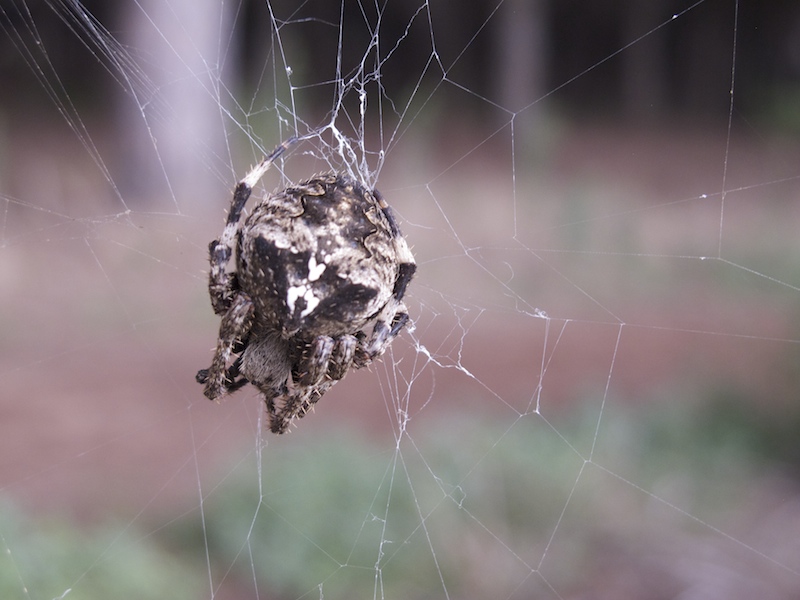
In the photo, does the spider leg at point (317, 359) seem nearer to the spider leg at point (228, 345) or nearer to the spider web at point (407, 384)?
the spider leg at point (228, 345)

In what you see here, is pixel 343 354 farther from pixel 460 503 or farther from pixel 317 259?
pixel 460 503

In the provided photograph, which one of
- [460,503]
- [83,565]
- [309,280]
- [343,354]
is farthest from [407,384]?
[309,280]

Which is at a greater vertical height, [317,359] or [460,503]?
[317,359]

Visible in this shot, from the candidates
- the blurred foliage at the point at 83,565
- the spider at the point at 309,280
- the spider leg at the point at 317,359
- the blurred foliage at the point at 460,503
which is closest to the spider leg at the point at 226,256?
the spider at the point at 309,280

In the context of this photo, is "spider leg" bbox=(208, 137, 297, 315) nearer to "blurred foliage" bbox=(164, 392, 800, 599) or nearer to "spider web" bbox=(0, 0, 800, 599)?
"spider web" bbox=(0, 0, 800, 599)

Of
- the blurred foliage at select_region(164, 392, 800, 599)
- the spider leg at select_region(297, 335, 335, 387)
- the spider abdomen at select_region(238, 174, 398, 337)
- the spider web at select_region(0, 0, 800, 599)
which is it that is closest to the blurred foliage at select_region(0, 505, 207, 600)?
the spider web at select_region(0, 0, 800, 599)

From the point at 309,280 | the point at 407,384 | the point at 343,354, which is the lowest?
the point at 407,384

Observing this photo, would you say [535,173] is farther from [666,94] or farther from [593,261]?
[666,94]
